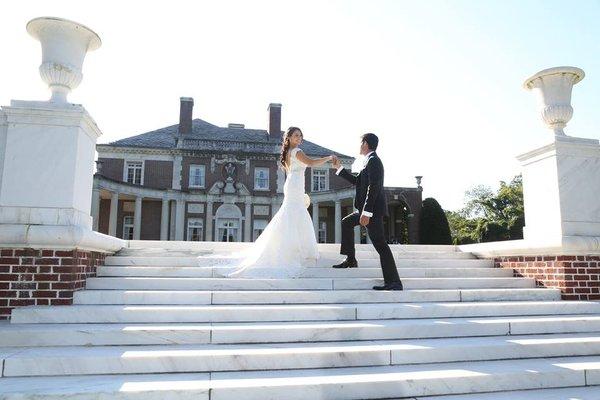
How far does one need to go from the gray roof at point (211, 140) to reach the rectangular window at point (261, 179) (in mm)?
1699

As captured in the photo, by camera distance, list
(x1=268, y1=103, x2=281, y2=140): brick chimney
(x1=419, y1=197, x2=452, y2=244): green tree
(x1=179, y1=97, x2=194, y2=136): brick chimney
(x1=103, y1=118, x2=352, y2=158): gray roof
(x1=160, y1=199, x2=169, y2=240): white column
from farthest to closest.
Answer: (x1=268, y1=103, x2=281, y2=140): brick chimney
(x1=179, y1=97, x2=194, y2=136): brick chimney
(x1=103, y1=118, x2=352, y2=158): gray roof
(x1=160, y1=199, x2=169, y2=240): white column
(x1=419, y1=197, x2=452, y2=244): green tree

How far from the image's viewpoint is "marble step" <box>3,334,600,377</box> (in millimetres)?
3432

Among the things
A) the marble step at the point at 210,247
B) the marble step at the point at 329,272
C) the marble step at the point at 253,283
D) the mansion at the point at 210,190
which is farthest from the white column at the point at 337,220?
the marble step at the point at 253,283

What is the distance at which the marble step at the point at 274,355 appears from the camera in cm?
343

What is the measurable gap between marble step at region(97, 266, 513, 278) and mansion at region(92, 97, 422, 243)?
25159 mm

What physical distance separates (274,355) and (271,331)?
420mm

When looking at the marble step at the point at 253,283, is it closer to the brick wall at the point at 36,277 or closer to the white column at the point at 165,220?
the brick wall at the point at 36,277

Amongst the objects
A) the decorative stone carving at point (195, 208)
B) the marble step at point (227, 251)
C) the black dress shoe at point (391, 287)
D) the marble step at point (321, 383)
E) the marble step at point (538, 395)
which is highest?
the decorative stone carving at point (195, 208)

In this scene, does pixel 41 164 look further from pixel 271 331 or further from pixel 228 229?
pixel 228 229

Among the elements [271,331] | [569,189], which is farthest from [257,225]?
[271,331]

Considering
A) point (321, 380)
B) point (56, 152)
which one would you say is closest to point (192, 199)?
point (56, 152)

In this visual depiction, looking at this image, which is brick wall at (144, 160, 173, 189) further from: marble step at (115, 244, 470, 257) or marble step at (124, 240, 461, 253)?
marble step at (115, 244, 470, 257)

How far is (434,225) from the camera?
2767cm

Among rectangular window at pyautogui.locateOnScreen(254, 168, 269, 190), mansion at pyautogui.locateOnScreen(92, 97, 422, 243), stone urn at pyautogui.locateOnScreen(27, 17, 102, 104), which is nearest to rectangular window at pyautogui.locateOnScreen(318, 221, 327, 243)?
mansion at pyautogui.locateOnScreen(92, 97, 422, 243)
